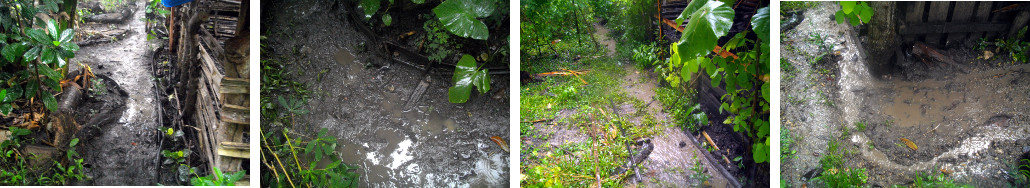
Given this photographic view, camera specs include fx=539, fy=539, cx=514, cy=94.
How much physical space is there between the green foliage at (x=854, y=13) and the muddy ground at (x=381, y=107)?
932 millimetres

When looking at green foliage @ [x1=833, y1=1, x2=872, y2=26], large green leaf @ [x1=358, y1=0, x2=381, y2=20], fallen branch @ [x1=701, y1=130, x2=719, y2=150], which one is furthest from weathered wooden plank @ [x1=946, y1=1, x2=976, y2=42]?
large green leaf @ [x1=358, y1=0, x2=381, y2=20]

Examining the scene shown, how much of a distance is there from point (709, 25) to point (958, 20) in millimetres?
825

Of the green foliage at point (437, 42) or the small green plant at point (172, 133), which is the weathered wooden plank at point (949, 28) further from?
the small green plant at point (172, 133)

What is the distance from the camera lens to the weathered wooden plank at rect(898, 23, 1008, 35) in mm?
1402

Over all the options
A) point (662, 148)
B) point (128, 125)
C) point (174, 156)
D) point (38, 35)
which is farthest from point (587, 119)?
point (38, 35)

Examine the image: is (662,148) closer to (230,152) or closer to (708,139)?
(708,139)

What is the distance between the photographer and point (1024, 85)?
1.44 meters

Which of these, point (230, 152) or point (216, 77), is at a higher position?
point (216, 77)

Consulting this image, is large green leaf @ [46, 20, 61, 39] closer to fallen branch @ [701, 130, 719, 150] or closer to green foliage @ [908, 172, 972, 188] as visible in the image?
fallen branch @ [701, 130, 719, 150]

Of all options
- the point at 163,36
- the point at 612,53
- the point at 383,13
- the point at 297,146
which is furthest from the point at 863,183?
the point at 163,36

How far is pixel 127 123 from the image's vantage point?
5.36ft

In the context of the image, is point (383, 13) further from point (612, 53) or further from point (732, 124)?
point (732, 124)

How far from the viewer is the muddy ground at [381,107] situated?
1556mm

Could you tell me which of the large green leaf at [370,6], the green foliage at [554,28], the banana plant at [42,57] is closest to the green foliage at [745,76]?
the green foliage at [554,28]
